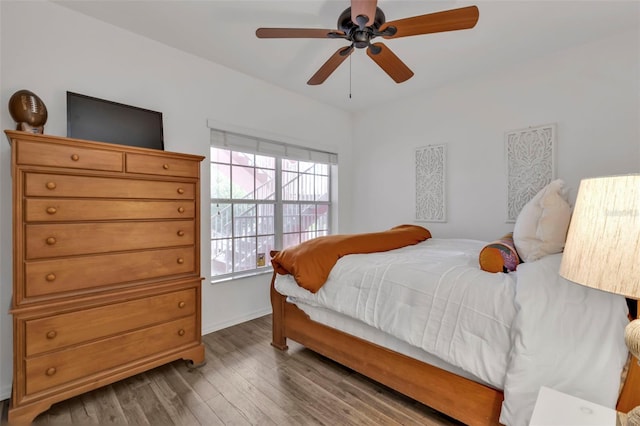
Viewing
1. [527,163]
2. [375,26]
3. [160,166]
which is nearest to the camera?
[375,26]

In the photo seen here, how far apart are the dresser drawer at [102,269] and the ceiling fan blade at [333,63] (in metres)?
1.63

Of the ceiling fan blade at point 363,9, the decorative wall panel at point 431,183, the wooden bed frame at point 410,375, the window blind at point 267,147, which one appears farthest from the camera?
the decorative wall panel at point 431,183

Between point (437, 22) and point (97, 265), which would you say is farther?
point (97, 265)

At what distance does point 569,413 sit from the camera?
0.91 metres

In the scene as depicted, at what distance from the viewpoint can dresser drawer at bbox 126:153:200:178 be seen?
6.13 feet

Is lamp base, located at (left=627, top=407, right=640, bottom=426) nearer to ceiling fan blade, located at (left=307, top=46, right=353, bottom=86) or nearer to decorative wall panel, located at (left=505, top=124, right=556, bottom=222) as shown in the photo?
ceiling fan blade, located at (left=307, top=46, right=353, bottom=86)

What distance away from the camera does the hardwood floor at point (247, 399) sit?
63.4 inches

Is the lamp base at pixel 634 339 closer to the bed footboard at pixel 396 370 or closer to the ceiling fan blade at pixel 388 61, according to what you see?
the bed footboard at pixel 396 370

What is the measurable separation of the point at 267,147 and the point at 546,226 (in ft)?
8.67

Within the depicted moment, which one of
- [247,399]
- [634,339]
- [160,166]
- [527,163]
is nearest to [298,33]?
[160,166]

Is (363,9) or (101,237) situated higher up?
(363,9)

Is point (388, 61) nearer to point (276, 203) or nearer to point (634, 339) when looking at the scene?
point (634, 339)

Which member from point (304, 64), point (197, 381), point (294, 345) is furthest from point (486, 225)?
point (197, 381)

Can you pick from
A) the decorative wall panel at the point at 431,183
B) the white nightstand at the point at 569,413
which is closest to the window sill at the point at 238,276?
the decorative wall panel at the point at 431,183
